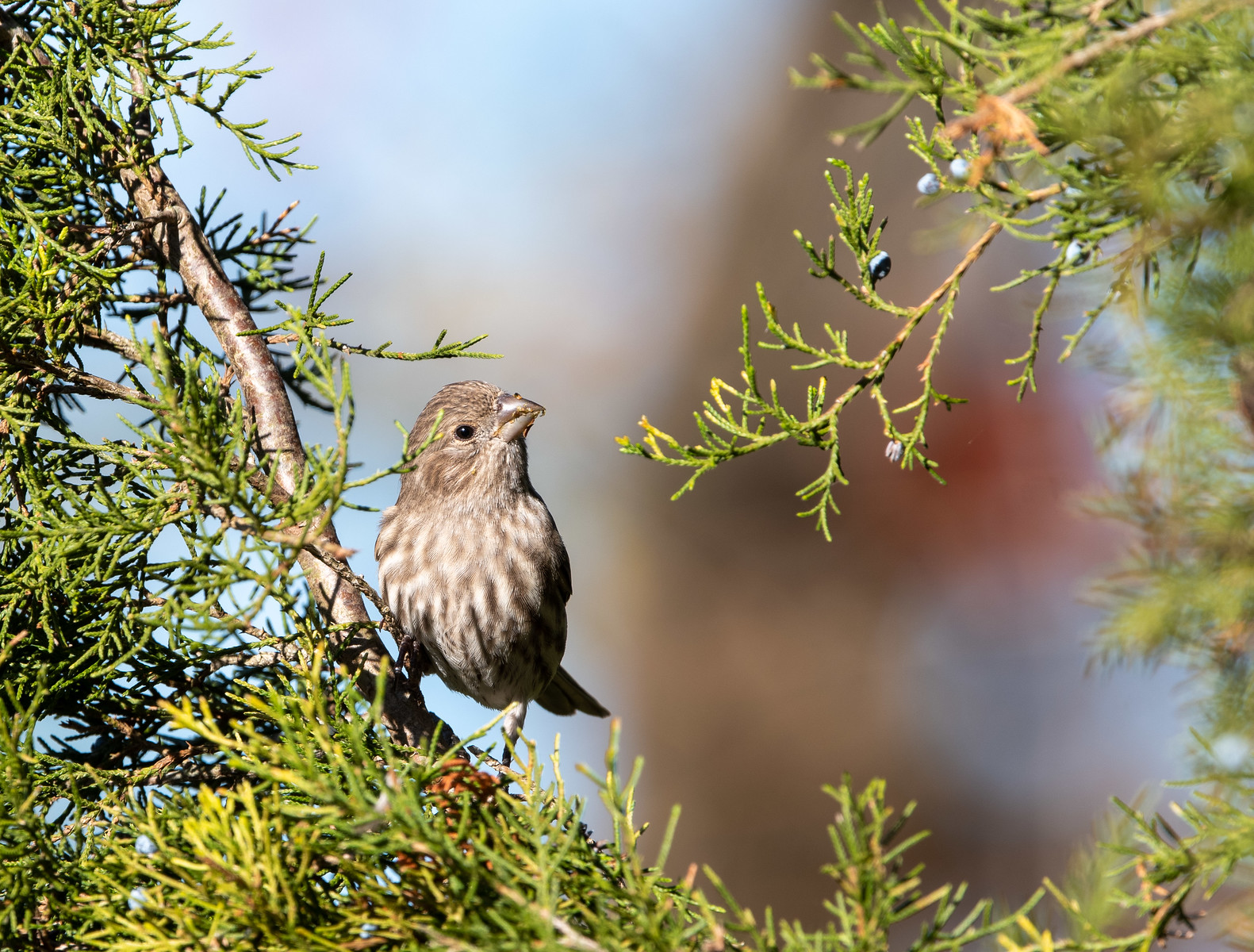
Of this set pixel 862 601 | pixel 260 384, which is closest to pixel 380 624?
pixel 260 384

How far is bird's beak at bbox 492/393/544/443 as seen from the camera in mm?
4551

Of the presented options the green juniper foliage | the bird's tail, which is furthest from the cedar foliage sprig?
the bird's tail

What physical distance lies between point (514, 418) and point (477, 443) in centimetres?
20

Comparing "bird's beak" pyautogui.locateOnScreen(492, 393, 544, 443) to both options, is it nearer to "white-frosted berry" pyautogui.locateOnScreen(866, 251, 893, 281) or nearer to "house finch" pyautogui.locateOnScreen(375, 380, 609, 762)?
"house finch" pyautogui.locateOnScreen(375, 380, 609, 762)

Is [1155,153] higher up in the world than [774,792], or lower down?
lower down

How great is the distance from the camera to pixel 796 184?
8.68 m

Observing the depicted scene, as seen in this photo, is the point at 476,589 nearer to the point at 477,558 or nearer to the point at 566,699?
the point at 477,558

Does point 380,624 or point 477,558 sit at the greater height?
point 477,558

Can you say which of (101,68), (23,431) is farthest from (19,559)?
(101,68)

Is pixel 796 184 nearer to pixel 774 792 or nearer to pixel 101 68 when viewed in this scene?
pixel 774 792

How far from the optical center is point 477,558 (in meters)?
4.41

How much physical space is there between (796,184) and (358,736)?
7.71 m

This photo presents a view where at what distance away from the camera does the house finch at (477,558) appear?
437cm

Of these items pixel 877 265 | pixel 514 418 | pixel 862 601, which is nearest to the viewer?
pixel 877 265
